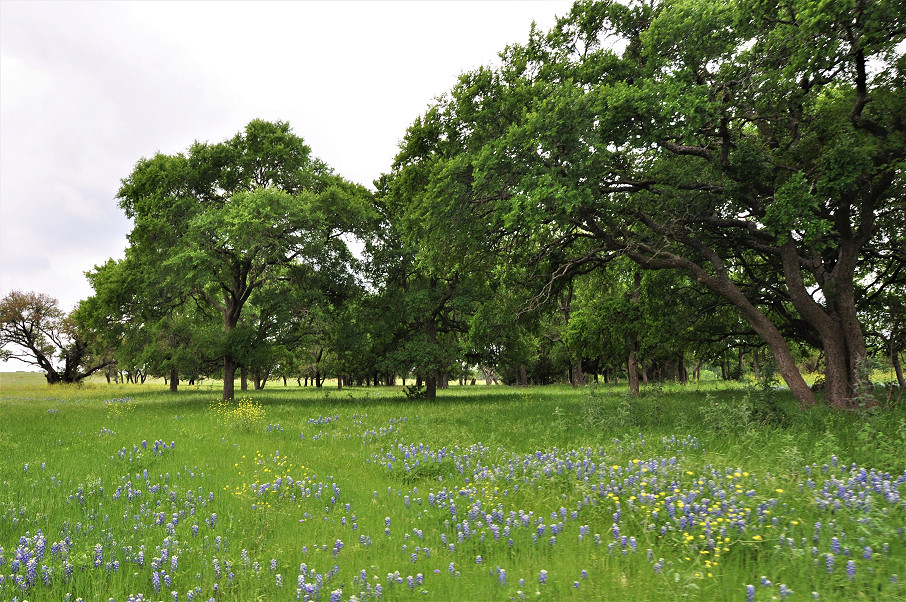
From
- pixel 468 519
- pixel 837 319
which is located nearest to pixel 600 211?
pixel 837 319

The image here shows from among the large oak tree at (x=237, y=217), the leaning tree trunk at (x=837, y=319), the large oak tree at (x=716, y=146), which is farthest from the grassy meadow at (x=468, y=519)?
the large oak tree at (x=237, y=217)

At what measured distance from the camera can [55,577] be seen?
4.36m

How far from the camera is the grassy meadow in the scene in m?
4.14

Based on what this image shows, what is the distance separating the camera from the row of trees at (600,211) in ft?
40.1

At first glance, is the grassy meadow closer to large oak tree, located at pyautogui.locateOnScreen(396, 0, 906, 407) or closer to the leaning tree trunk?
the leaning tree trunk

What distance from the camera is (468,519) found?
5824mm

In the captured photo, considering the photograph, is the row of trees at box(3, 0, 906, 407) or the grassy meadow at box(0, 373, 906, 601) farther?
the row of trees at box(3, 0, 906, 407)

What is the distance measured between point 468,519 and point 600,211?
12362mm

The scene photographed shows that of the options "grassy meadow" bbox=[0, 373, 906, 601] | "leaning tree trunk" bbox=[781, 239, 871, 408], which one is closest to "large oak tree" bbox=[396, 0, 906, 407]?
"leaning tree trunk" bbox=[781, 239, 871, 408]

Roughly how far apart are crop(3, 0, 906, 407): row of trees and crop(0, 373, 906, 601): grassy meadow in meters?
6.26

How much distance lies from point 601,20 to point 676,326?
1193 cm

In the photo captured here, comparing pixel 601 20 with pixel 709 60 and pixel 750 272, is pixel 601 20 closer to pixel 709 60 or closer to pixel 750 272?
pixel 709 60

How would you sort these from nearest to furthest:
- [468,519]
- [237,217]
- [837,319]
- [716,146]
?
[468,519]
[837,319]
[716,146]
[237,217]

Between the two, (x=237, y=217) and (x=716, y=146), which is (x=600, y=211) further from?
(x=237, y=217)
